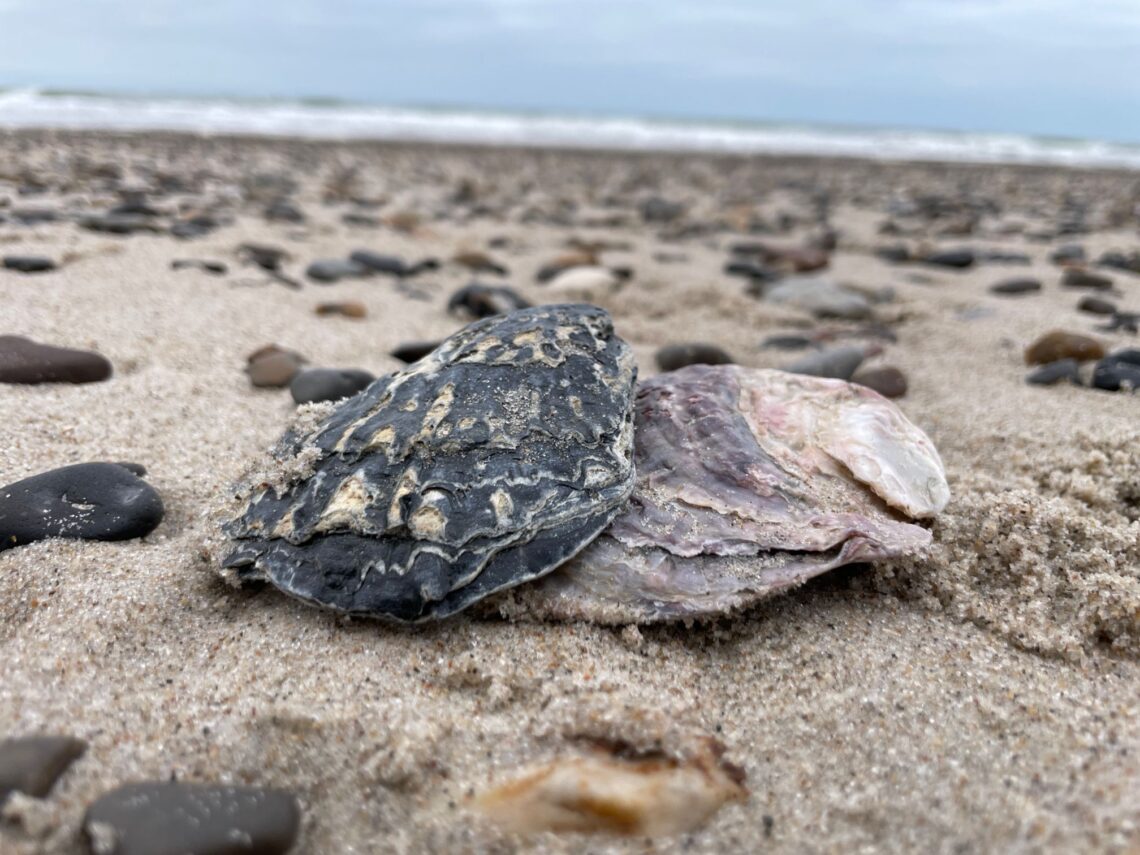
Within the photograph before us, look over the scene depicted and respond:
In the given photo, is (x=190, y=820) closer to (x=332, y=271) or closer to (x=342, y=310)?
(x=342, y=310)

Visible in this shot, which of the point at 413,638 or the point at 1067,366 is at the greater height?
the point at 1067,366

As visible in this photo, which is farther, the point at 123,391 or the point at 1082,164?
the point at 1082,164

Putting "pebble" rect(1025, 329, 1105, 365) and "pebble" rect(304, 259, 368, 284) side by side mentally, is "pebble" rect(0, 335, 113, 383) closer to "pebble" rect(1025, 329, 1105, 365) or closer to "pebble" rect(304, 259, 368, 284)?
"pebble" rect(304, 259, 368, 284)

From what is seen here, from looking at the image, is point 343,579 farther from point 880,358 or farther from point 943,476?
point 880,358

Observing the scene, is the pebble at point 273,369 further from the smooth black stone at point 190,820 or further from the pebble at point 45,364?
the smooth black stone at point 190,820

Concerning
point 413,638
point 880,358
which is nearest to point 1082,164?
point 880,358

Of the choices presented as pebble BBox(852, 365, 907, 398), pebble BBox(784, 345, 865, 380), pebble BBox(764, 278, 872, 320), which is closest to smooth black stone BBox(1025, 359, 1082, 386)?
pebble BBox(852, 365, 907, 398)

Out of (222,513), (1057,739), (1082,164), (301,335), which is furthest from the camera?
(1082,164)

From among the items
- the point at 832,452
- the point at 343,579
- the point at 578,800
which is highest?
the point at 832,452

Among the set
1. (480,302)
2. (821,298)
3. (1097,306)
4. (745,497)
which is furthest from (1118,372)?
(480,302)
